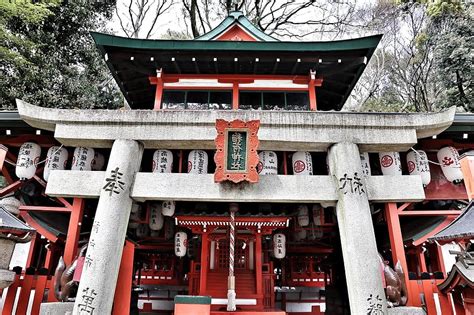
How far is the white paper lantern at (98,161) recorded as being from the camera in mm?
7979

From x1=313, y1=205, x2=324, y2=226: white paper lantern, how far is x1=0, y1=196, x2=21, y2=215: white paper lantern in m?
7.45

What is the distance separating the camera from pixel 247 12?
886 inches

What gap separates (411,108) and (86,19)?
Answer: 821 inches

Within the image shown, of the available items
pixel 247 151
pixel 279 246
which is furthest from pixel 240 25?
pixel 279 246

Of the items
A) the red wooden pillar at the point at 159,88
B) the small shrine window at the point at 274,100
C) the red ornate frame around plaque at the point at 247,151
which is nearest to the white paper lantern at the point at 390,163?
the small shrine window at the point at 274,100

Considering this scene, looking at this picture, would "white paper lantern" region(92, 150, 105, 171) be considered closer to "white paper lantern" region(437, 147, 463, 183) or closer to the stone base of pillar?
the stone base of pillar

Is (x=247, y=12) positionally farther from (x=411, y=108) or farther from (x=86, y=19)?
(x=411, y=108)

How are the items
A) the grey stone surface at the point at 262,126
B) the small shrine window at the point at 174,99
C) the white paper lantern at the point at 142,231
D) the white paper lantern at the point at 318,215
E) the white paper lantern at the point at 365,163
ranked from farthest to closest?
the white paper lantern at the point at 142,231 < the small shrine window at the point at 174,99 < the white paper lantern at the point at 318,215 < the white paper lantern at the point at 365,163 < the grey stone surface at the point at 262,126

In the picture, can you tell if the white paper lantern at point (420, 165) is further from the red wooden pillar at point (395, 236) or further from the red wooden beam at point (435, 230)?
the red wooden pillar at point (395, 236)

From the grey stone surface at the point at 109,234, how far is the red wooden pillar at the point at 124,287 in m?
0.56

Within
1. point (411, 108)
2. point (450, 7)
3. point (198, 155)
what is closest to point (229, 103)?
point (198, 155)

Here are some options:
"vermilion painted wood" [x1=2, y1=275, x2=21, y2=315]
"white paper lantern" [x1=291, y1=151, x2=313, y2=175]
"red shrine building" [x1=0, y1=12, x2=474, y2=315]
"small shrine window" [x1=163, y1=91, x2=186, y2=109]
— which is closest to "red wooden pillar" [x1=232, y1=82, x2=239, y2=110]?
"red shrine building" [x1=0, y1=12, x2=474, y2=315]

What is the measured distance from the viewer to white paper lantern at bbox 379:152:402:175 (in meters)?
7.38

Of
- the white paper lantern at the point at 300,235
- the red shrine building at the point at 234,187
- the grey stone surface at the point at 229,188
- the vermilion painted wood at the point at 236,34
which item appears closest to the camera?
the red shrine building at the point at 234,187
